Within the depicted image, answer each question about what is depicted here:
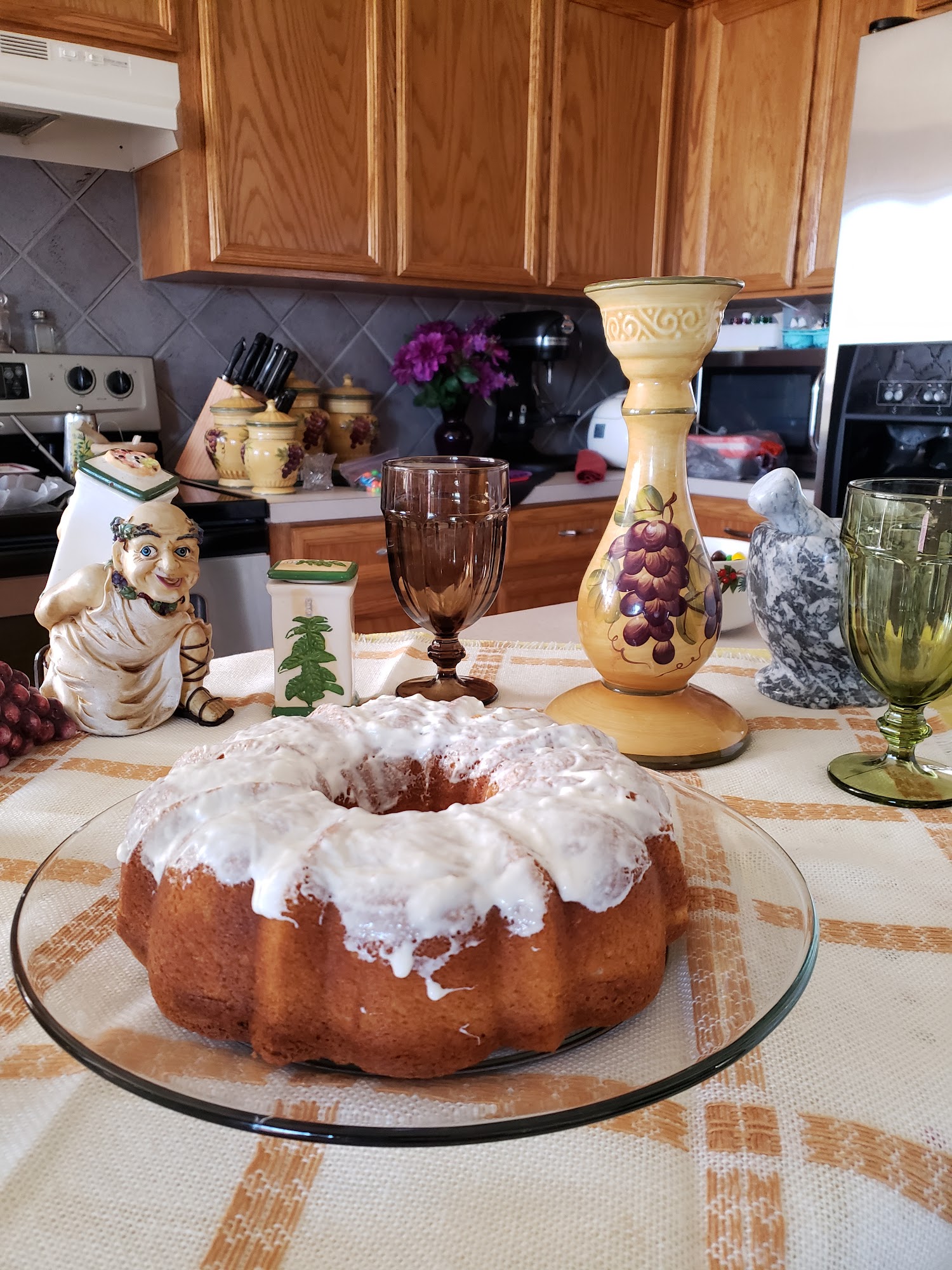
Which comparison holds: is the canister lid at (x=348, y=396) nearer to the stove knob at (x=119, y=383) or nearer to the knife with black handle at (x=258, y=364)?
the knife with black handle at (x=258, y=364)

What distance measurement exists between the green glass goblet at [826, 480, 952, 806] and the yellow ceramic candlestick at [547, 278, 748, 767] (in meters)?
0.11

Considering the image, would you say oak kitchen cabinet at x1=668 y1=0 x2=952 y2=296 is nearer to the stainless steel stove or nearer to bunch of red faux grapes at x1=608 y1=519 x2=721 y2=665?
the stainless steel stove

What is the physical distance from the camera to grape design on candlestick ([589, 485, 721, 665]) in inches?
30.2

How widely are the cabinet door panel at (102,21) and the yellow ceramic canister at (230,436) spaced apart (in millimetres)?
738

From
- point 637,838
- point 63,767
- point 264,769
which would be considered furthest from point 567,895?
point 63,767

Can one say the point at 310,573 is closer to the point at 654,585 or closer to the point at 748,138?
the point at 654,585

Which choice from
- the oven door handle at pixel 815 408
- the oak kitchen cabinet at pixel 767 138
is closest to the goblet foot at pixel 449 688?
the oven door handle at pixel 815 408

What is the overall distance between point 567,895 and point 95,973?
0.22 metres

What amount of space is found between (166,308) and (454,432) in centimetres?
83

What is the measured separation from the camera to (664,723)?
0.77m

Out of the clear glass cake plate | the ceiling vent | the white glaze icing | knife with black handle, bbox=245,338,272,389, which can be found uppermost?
the ceiling vent

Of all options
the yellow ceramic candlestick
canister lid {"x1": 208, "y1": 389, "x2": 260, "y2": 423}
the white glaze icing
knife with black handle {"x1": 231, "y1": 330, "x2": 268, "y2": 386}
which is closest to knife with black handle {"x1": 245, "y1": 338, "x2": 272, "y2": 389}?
knife with black handle {"x1": 231, "y1": 330, "x2": 268, "y2": 386}

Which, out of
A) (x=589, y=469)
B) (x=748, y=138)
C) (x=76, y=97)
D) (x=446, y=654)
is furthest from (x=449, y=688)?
(x=748, y=138)

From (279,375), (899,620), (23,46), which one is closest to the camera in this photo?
(899,620)
